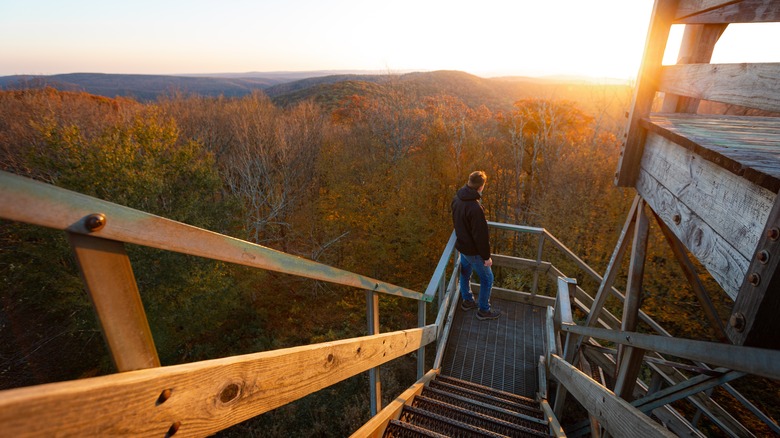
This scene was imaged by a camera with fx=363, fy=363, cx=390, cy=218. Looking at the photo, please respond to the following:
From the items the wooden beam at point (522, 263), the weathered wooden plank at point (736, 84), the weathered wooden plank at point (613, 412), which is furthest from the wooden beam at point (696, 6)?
the wooden beam at point (522, 263)

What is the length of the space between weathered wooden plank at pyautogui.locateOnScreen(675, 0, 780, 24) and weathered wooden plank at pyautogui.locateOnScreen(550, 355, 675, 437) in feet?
4.72

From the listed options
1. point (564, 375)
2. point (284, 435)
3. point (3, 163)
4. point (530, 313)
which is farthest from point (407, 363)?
point (3, 163)

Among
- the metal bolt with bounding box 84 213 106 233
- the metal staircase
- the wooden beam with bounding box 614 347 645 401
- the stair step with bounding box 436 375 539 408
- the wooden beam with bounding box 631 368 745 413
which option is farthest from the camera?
the stair step with bounding box 436 375 539 408

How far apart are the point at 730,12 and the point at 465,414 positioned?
11.0 ft

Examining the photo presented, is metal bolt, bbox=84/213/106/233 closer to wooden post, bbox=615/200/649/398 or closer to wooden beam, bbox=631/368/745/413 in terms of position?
wooden beam, bbox=631/368/745/413

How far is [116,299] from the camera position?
0.76 meters

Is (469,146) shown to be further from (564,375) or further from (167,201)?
(564,375)

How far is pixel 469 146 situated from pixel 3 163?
68.6ft

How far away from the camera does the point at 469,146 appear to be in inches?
792

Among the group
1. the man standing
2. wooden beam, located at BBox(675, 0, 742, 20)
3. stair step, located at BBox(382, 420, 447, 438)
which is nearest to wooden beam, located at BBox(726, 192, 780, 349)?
wooden beam, located at BBox(675, 0, 742, 20)

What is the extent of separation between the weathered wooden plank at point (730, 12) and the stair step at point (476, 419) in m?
3.08

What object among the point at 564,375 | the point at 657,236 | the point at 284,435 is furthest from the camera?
the point at 657,236

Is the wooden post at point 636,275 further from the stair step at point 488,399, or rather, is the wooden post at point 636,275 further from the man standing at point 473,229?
the man standing at point 473,229

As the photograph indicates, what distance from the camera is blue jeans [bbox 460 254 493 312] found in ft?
17.7
